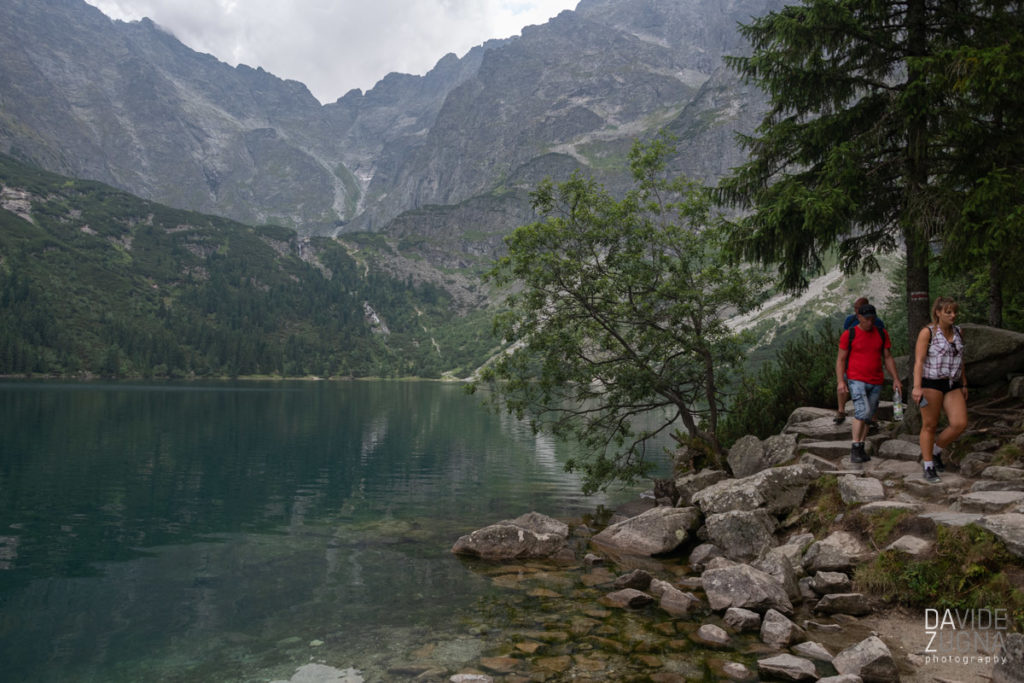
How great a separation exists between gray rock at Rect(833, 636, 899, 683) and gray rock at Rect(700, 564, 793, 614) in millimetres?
2452

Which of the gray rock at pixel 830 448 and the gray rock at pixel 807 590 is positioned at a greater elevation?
the gray rock at pixel 830 448

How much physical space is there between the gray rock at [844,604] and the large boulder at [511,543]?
789cm

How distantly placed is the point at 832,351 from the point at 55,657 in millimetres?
24286

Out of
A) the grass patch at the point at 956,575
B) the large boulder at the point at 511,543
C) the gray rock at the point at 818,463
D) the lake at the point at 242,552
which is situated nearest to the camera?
the grass patch at the point at 956,575

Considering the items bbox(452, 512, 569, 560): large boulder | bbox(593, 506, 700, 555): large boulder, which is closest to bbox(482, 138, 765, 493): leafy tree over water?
bbox(593, 506, 700, 555): large boulder

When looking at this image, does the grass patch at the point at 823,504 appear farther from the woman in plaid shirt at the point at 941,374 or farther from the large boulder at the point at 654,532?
the large boulder at the point at 654,532

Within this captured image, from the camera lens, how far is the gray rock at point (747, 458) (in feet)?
58.3

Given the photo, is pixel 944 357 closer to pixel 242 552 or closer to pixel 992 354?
pixel 992 354

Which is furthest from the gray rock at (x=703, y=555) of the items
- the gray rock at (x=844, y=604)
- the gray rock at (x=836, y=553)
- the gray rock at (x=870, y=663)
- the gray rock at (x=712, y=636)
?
the gray rock at (x=870, y=663)

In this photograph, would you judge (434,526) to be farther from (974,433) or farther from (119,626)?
(974,433)

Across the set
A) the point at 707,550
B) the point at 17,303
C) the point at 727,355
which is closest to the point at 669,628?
the point at 707,550

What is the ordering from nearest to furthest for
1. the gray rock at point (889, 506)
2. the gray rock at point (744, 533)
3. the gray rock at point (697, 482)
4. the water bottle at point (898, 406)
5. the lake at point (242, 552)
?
the lake at point (242, 552), the gray rock at point (889, 506), the gray rock at point (744, 533), the water bottle at point (898, 406), the gray rock at point (697, 482)

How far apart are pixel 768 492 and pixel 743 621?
558cm

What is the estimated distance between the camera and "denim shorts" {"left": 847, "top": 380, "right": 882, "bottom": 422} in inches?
538
